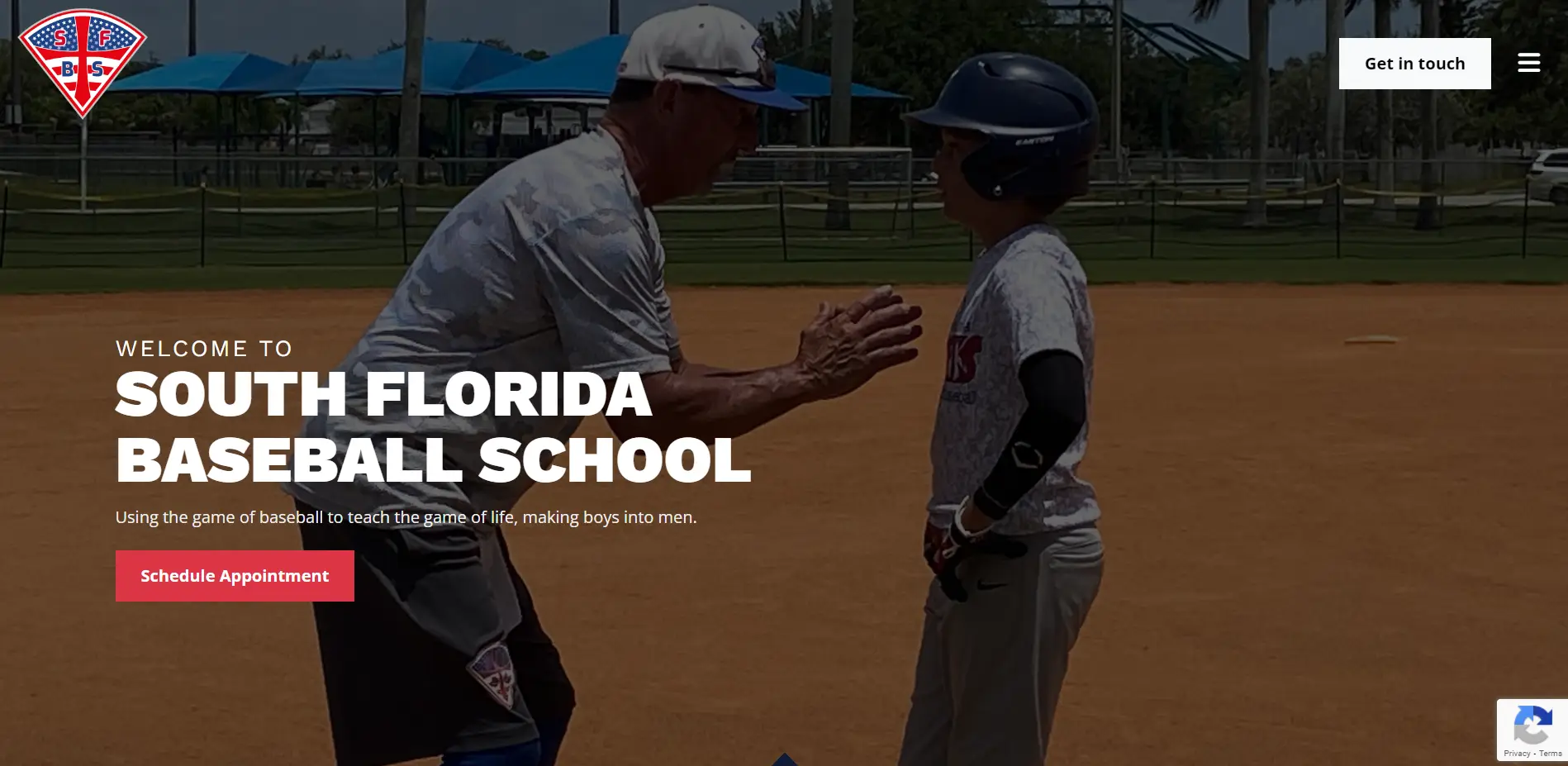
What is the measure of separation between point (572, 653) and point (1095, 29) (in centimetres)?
7680

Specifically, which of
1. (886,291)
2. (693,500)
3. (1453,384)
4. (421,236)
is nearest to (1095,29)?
(421,236)

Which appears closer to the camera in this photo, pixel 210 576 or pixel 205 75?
pixel 210 576

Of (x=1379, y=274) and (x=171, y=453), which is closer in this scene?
(x=171, y=453)

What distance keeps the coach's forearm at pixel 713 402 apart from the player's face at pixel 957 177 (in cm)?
48

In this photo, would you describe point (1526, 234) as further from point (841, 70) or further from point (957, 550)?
point (957, 550)

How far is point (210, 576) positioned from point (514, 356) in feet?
18.4

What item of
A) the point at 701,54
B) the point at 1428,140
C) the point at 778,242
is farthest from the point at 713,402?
the point at 1428,140

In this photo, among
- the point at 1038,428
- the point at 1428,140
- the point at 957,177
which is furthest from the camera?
the point at 1428,140

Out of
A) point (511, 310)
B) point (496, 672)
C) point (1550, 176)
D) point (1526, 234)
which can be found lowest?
point (496, 672)

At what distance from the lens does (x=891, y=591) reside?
27.9 feet

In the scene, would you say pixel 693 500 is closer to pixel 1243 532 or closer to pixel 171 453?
pixel 1243 532

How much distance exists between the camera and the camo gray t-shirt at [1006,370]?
12.7 feet

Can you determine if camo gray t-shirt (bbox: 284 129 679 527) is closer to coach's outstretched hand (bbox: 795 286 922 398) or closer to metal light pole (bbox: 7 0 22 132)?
coach's outstretched hand (bbox: 795 286 922 398)

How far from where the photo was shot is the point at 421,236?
31.7 meters
